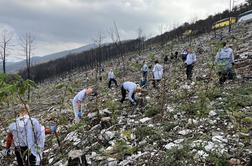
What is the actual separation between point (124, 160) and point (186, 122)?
2268 mm

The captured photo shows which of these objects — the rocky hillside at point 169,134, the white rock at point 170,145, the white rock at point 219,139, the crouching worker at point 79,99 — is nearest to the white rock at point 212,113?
the rocky hillside at point 169,134

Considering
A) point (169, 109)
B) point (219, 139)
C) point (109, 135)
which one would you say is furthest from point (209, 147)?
point (169, 109)

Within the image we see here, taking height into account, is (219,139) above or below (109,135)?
above

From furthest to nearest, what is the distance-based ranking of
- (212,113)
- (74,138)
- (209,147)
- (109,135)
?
1. (74,138)
2. (212,113)
3. (109,135)
4. (209,147)

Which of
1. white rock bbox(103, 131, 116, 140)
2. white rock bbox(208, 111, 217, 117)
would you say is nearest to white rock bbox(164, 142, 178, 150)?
white rock bbox(103, 131, 116, 140)

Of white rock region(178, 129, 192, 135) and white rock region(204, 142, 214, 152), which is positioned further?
white rock region(178, 129, 192, 135)

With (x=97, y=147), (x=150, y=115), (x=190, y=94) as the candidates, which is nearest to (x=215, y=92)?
(x=190, y=94)

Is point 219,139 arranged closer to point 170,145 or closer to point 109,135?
point 170,145

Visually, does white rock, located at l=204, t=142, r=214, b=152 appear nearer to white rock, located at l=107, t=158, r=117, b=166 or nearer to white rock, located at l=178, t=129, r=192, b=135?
white rock, located at l=178, t=129, r=192, b=135

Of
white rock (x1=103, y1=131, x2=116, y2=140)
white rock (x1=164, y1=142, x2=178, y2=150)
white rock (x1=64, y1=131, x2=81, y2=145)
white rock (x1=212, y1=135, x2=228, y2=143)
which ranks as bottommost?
white rock (x1=64, y1=131, x2=81, y2=145)

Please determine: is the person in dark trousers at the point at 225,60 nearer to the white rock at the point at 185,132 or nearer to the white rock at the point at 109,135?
the white rock at the point at 185,132

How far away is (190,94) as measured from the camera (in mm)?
11031

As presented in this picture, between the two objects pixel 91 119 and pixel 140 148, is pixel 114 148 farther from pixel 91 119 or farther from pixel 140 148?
pixel 91 119

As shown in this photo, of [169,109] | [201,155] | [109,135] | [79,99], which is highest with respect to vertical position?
[79,99]
